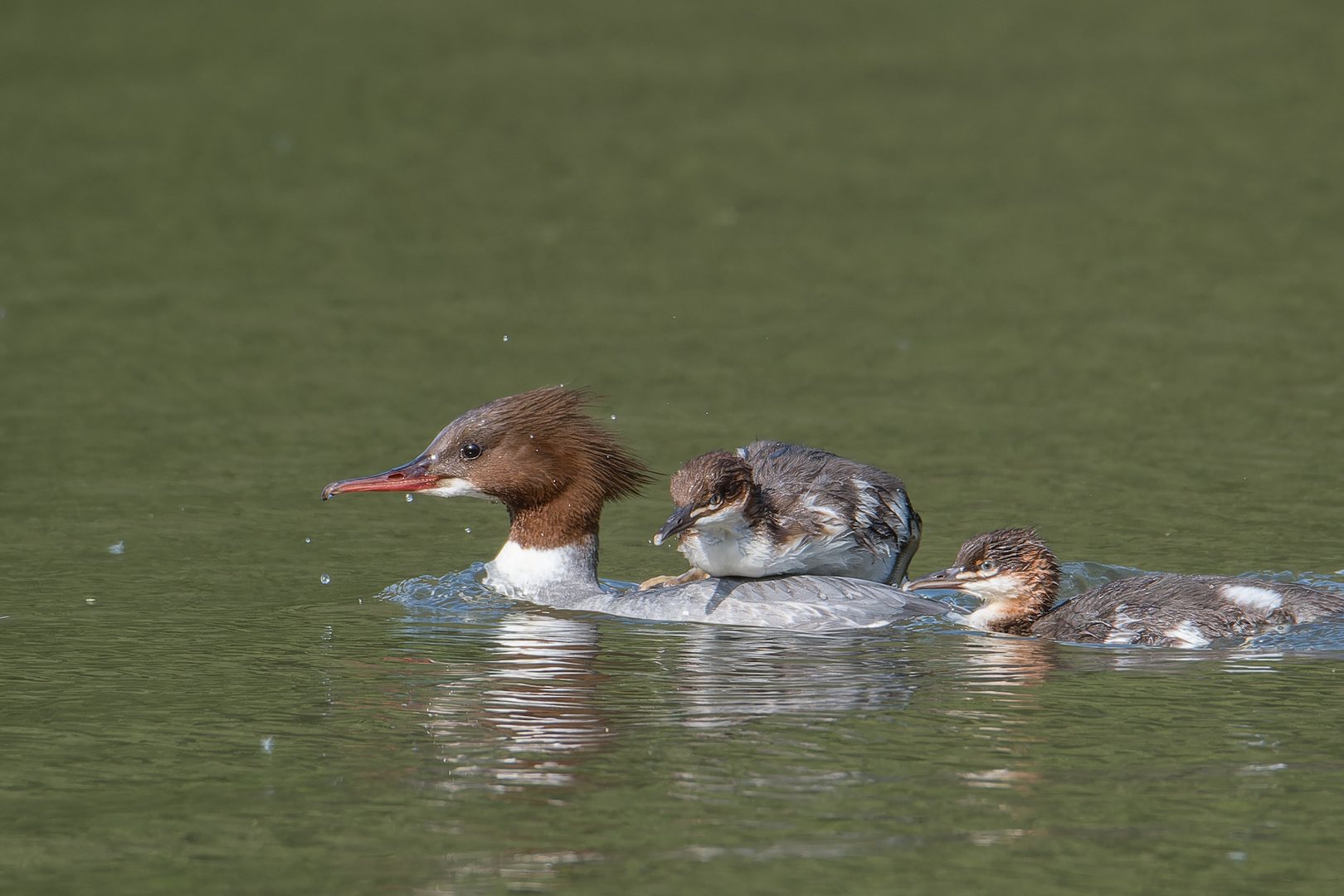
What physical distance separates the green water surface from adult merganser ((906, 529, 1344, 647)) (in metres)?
0.25

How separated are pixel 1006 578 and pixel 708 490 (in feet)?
4.39

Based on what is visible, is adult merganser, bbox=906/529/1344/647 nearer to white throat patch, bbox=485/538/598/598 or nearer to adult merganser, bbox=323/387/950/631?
adult merganser, bbox=323/387/950/631

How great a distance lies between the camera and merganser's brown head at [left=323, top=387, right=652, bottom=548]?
8758 millimetres

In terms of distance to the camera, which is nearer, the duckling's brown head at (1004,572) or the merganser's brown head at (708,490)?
the merganser's brown head at (708,490)

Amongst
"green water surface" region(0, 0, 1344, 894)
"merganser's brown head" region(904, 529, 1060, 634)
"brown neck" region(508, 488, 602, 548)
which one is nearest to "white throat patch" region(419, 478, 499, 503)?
"brown neck" region(508, 488, 602, 548)

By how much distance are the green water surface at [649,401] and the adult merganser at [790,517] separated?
0.50 metres

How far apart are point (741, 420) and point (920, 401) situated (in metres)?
1.21

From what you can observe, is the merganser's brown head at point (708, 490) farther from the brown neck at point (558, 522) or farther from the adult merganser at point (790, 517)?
the brown neck at point (558, 522)

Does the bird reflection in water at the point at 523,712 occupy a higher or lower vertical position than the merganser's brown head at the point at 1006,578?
lower

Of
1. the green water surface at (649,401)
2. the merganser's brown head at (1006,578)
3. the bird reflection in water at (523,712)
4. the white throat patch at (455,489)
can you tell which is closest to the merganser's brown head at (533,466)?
the white throat patch at (455,489)

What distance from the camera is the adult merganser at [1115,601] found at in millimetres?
7562

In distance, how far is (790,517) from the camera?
8.59 meters

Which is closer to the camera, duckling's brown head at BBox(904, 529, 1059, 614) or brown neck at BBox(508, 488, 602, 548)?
duckling's brown head at BBox(904, 529, 1059, 614)

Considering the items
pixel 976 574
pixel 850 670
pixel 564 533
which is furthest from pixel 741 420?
pixel 850 670
